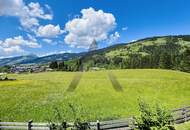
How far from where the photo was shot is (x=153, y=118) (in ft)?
85.5

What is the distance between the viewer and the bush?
26.0 meters

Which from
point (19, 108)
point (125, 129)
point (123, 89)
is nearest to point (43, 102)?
point (19, 108)

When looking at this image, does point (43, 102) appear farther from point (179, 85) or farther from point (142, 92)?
point (179, 85)

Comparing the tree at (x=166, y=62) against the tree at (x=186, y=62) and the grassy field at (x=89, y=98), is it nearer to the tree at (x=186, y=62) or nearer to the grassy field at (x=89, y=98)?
the tree at (x=186, y=62)

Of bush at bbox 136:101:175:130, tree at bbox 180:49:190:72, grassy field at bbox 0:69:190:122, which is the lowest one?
grassy field at bbox 0:69:190:122

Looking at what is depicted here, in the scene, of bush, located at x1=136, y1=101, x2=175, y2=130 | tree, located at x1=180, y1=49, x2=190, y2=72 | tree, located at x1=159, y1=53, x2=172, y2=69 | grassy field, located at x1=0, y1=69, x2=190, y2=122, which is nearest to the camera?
bush, located at x1=136, y1=101, x2=175, y2=130

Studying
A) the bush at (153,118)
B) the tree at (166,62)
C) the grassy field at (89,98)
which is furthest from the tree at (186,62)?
the bush at (153,118)

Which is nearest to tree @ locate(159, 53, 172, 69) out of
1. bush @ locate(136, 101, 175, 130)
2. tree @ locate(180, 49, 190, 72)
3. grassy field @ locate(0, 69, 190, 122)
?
tree @ locate(180, 49, 190, 72)

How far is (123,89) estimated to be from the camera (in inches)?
2911

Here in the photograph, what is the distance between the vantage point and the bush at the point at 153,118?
26.0m

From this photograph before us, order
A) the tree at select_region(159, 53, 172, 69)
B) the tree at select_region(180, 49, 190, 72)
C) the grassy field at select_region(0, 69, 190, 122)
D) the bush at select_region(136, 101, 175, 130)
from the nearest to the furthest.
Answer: the bush at select_region(136, 101, 175, 130) < the grassy field at select_region(0, 69, 190, 122) < the tree at select_region(180, 49, 190, 72) < the tree at select_region(159, 53, 172, 69)

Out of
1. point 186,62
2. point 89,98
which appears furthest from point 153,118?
point 186,62

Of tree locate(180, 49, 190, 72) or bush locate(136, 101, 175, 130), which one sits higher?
tree locate(180, 49, 190, 72)

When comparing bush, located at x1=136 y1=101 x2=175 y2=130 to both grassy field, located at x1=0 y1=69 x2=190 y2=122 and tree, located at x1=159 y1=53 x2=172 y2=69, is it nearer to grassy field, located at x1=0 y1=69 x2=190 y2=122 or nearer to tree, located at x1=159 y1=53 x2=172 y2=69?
grassy field, located at x1=0 y1=69 x2=190 y2=122
